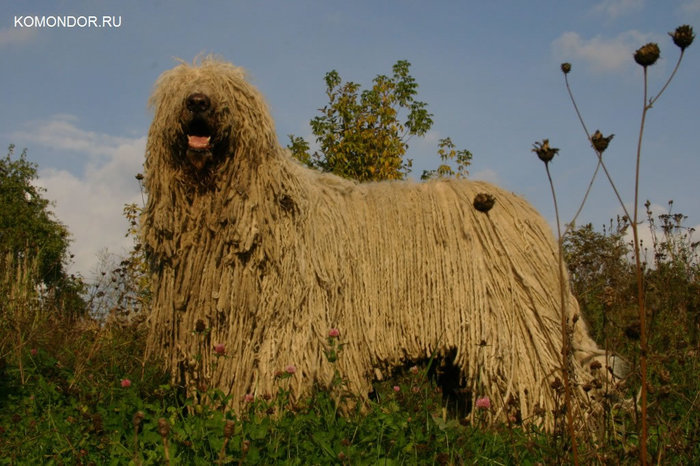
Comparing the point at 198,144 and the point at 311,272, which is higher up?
the point at 198,144

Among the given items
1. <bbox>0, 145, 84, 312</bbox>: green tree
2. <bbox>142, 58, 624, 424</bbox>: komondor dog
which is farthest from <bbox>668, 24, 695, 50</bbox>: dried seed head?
<bbox>0, 145, 84, 312</bbox>: green tree

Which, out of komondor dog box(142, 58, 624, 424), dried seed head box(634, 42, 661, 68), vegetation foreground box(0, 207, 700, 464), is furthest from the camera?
komondor dog box(142, 58, 624, 424)

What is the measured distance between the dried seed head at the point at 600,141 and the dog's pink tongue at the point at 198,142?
2503 millimetres

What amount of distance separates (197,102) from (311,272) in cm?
123

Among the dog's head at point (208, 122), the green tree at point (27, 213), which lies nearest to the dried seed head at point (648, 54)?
the dog's head at point (208, 122)

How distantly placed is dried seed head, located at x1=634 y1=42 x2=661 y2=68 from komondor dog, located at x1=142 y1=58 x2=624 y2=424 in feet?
6.75

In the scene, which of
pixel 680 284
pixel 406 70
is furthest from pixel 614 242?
pixel 406 70

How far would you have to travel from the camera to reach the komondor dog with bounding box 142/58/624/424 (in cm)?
415

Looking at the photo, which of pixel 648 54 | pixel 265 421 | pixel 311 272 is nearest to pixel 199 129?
pixel 311 272

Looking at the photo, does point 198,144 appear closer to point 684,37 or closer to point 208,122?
point 208,122

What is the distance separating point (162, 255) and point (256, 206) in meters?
0.69

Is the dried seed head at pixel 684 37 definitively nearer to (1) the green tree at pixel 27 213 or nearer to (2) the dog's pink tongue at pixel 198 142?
(2) the dog's pink tongue at pixel 198 142

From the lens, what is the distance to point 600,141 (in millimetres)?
2195

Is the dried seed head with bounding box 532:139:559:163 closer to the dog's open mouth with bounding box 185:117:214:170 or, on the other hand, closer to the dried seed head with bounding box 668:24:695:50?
the dried seed head with bounding box 668:24:695:50
